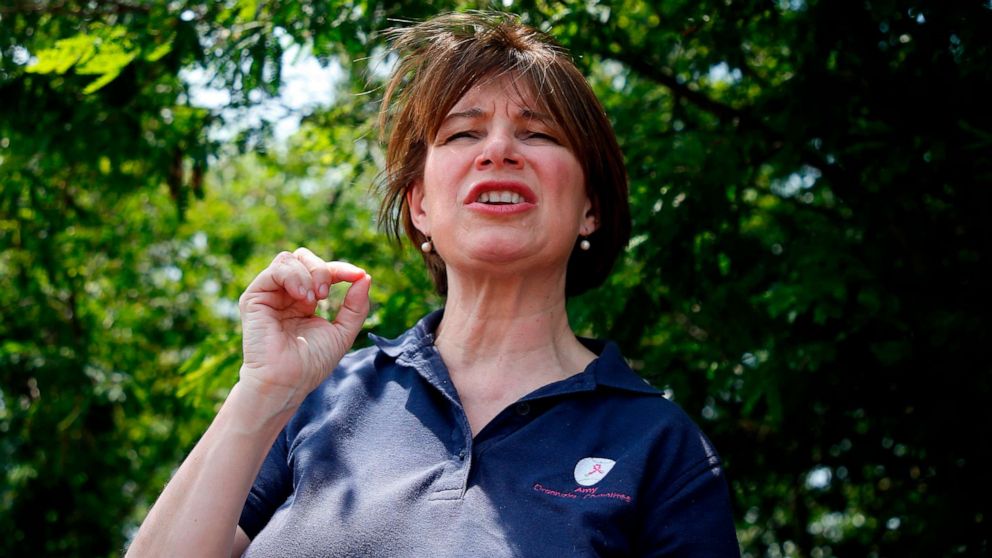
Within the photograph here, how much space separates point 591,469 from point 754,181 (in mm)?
2278

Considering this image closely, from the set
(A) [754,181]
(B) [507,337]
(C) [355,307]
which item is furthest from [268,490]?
(A) [754,181]

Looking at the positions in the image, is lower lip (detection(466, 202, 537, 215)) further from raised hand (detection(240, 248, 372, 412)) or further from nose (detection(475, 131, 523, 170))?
raised hand (detection(240, 248, 372, 412))

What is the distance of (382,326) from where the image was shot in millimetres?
3342

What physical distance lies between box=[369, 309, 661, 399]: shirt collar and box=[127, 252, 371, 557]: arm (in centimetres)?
19

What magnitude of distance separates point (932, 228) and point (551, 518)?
79.4 inches

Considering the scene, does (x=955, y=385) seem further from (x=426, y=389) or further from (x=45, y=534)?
(x=45, y=534)

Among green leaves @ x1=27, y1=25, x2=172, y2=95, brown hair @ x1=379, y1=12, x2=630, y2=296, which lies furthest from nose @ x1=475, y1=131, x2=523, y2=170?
green leaves @ x1=27, y1=25, x2=172, y2=95

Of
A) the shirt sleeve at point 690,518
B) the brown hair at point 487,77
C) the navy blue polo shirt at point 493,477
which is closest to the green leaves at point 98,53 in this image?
the brown hair at point 487,77

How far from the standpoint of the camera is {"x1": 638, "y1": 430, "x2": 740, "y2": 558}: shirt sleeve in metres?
1.78

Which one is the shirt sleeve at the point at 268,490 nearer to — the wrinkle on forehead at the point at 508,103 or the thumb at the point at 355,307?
the thumb at the point at 355,307

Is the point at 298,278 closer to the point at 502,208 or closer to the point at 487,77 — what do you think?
the point at 502,208

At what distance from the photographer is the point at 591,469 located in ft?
6.07

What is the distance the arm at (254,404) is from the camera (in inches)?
69.4

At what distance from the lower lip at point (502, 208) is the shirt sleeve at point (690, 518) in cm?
A: 61
